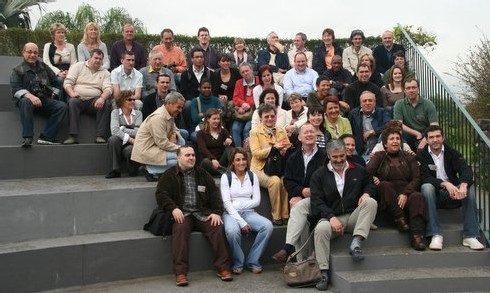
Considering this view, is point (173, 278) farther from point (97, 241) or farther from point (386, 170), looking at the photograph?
point (386, 170)

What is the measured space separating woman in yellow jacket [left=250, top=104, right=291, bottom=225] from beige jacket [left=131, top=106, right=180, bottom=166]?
975 mm

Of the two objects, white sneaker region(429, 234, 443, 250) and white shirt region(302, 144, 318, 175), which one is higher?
white shirt region(302, 144, 318, 175)

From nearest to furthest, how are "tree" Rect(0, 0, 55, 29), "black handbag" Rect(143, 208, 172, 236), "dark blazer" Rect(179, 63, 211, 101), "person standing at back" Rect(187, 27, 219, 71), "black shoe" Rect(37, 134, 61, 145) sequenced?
"black handbag" Rect(143, 208, 172, 236)
"black shoe" Rect(37, 134, 61, 145)
"dark blazer" Rect(179, 63, 211, 101)
"person standing at back" Rect(187, 27, 219, 71)
"tree" Rect(0, 0, 55, 29)

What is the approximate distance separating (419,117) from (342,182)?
2097 mm

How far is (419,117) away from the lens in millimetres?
8234

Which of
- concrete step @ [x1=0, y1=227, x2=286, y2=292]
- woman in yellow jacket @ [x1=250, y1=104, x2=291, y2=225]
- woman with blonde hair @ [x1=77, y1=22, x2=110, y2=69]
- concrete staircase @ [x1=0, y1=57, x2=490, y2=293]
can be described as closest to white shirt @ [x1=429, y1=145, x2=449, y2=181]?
concrete staircase @ [x1=0, y1=57, x2=490, y2=293]

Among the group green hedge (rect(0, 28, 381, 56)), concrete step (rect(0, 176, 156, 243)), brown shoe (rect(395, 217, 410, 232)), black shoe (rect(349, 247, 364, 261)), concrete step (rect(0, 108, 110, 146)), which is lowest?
black shoe (rect(349, 247, 364, 261))

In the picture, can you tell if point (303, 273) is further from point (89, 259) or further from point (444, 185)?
point (89, 259)

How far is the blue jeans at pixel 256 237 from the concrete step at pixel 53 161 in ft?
7.25

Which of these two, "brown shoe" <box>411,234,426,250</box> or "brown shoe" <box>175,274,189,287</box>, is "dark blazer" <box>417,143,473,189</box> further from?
"brown shoe" <box>175,274,189,287</box>

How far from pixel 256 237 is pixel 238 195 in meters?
0.50

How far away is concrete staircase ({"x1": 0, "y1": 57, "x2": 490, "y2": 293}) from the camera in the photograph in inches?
239

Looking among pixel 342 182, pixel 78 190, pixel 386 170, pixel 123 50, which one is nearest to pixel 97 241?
pixel 78 190

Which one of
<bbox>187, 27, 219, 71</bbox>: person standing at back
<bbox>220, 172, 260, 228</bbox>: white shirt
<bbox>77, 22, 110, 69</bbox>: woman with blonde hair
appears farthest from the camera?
<bbox>187, 27, 219, 71</bbox>: person standing at back
